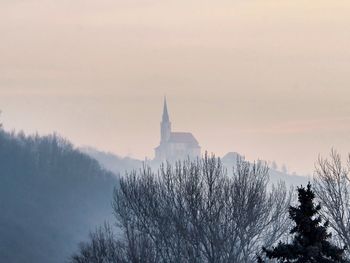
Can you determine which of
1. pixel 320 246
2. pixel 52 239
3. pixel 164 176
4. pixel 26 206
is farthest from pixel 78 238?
pixel 320 246

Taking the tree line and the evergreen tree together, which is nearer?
the evergreen tree

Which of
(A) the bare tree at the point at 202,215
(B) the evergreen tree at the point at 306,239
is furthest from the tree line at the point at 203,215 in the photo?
(B) the evergreen tree at the point at 306,239

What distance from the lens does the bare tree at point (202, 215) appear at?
210 feet

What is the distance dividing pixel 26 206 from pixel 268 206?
13368 cm

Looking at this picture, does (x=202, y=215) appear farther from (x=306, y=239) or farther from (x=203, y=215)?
(x=306, y=239)

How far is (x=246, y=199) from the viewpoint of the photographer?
216ft

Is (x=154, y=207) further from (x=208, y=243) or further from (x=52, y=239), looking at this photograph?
(x=52, y=239)

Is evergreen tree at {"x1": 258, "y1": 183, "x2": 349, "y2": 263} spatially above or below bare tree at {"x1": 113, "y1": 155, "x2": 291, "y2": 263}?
below

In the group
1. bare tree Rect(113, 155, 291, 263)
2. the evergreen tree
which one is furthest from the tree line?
the evergreen tree

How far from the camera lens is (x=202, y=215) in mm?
65375

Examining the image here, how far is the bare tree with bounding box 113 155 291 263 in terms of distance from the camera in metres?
64.0

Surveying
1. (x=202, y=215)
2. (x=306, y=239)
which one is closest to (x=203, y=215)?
(x=202, y=215)

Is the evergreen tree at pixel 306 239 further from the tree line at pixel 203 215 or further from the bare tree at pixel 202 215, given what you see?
the bare tree at pixel 202 215

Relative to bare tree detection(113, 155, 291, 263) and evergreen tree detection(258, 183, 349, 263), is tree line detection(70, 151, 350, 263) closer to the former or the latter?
bare tree detection(113, 155, 291, 263)
